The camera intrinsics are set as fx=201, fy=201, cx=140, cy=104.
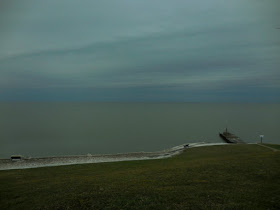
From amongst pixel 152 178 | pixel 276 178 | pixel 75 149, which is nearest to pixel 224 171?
pixel 276 178

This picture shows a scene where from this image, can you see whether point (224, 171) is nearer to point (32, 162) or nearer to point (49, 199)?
→ point (49, 199)

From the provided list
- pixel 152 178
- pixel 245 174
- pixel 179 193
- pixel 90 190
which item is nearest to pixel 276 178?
pixel 245 174

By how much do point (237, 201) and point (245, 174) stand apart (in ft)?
17.1

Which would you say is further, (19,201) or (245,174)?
(245,174)

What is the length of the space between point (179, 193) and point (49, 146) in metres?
47.0

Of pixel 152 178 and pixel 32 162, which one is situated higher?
pixel 152 178

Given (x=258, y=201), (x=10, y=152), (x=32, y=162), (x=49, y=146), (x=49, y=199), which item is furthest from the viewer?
(x=49, y=146)

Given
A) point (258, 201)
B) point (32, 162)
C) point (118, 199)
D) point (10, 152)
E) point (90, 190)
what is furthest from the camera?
point (10, 152)

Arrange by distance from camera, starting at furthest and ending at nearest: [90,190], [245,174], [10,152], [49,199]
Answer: [10,152], [245,174], [90,190], [49,199]

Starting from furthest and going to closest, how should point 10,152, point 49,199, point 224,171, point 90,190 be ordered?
point 10,152, point 224,171, point 90,190, point 49,199

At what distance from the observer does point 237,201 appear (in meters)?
10.0

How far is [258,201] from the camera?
9820 millimetres

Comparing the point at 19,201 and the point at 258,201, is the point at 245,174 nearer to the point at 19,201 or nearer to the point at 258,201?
the point at 258,201

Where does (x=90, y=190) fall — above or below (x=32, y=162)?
above
